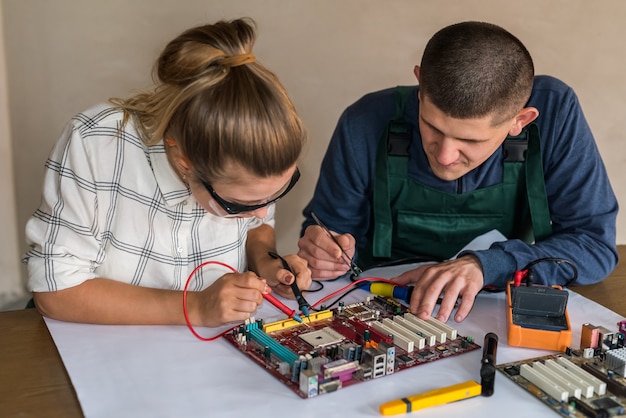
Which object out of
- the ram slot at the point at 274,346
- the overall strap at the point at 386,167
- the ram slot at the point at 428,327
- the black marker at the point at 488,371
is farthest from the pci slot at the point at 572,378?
the overall strap at the point at 386,167

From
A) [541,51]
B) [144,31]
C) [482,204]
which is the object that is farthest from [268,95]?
[541,51]

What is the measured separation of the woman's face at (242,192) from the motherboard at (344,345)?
0.24 meters

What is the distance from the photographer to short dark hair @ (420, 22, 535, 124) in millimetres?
1675

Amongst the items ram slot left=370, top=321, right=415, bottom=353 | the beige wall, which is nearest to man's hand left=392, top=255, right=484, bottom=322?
ram slot left=370, top=321, right=415, bottom=353

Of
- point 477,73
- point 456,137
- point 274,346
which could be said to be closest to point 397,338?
point 274,346

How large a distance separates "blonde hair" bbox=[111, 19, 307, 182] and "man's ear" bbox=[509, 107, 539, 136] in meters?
0.66

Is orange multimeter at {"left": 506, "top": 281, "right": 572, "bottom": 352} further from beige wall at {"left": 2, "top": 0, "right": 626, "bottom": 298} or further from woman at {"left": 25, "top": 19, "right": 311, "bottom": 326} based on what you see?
beige wall at {"left": 2, "top": 0, "right": 626, "bottom": 298}

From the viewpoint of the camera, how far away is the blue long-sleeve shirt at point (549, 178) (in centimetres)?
195

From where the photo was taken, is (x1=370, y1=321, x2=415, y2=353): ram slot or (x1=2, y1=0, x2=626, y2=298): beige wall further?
(x1=2, y1=0, x2=626, y2=298): beige wall

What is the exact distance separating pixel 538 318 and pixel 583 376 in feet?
0.81

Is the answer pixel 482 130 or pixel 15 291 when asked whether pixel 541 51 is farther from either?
pixel 15 291

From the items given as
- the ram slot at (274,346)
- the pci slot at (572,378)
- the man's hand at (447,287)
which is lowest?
the pci slot at (572,378)

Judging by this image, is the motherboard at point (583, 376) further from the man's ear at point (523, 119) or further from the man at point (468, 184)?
the man's ear at point (523, 119)

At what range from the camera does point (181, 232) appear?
5.69 ft
